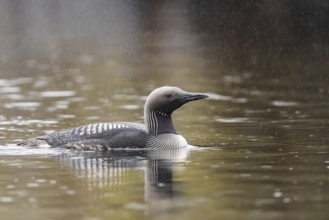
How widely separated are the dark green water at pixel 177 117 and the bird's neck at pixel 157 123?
56 cm

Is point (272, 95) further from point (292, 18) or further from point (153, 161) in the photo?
point (292, 18)

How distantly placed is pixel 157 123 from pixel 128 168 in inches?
74.3

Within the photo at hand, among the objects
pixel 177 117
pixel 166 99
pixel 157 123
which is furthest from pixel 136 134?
pixel 177 117

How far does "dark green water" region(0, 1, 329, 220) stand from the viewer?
1007cm

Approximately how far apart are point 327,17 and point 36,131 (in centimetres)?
1938

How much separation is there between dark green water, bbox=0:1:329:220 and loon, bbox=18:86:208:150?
0.93ft

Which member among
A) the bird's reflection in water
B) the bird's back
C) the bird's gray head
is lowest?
the bird's reflection in water

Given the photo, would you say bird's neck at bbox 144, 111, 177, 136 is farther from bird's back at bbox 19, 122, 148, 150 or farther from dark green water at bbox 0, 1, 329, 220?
dark green water at bbox 0, 1, 329, 220

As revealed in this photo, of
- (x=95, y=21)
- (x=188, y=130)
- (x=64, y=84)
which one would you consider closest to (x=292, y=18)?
(x=95, y=21)

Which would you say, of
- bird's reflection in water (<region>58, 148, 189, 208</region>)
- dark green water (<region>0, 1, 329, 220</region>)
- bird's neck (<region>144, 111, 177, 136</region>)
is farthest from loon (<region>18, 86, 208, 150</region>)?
dark green water (<region>0, 1, 329, 220</region>)

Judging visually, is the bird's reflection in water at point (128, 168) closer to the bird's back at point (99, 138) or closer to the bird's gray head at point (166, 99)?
the bird's back at point (99, 138)

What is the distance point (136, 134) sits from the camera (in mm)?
13930

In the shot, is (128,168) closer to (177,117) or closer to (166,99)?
(166,99)

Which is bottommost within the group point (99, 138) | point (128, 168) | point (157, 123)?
point (128, 168)
